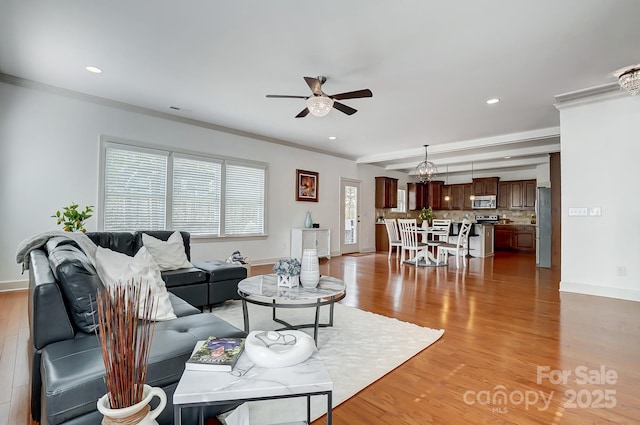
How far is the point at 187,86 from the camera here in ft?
13.1

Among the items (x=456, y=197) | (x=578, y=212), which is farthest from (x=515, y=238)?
(x=578, y=212)

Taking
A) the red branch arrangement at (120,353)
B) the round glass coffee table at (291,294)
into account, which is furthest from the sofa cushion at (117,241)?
the red branch arrangement at (120,353)

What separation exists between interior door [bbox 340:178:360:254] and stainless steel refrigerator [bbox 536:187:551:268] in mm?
4409

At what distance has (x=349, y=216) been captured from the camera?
8672 mm

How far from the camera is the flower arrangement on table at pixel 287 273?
2.50m

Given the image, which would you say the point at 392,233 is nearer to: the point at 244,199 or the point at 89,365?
the point at 244,199

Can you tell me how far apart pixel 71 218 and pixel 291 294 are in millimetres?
3517

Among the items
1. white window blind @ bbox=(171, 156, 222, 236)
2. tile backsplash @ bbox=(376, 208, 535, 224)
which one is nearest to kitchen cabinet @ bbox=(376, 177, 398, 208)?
tile backsplash @ bbox=(376, 208, 535, 224)

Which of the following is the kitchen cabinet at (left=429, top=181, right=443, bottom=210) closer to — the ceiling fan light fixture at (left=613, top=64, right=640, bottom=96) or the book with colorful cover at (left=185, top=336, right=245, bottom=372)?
the ceiling fan light fixture at (left=613, top=64, right=640, bottom=96)

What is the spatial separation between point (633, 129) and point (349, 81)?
3843mm

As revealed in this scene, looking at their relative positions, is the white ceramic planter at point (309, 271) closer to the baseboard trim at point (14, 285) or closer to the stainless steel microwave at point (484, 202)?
the baseboard trim at point (14, 285)

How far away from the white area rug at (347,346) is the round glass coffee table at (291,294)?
0.27 m

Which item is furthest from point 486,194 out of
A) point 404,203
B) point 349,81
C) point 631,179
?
point 349,81

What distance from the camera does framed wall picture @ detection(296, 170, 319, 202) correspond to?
23.5 feet
